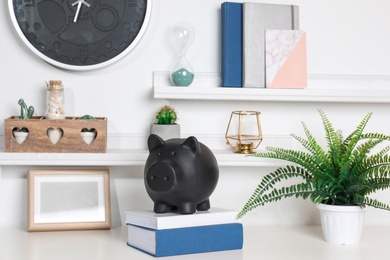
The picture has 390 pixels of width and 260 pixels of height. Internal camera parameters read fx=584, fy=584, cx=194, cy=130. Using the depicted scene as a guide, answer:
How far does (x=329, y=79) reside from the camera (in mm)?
2037

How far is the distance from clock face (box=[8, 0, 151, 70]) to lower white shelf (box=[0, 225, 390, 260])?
552 millimetres

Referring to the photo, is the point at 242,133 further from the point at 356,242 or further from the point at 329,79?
the point at 356,242

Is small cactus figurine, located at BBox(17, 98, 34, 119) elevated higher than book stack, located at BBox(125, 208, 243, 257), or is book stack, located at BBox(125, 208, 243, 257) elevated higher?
small cactus figurine, located at BBox(17, 98, 34, 119)

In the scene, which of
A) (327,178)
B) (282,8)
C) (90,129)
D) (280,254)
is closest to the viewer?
(280,254)

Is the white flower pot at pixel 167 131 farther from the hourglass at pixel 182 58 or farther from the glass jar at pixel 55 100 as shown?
the glass jar at pixel 55 100

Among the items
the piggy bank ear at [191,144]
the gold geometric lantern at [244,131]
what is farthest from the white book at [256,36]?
the piggy bank ear at [191,144]

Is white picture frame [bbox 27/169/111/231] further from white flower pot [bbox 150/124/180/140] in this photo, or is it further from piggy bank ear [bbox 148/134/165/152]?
piggy bank ear [bbox 148/134/165/152]

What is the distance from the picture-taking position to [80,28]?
191 centimetres

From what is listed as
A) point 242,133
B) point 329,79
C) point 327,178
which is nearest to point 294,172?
point 327,178

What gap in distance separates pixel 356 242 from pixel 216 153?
506 mm

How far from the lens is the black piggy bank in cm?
157

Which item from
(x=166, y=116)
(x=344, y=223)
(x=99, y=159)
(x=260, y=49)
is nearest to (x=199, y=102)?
(x=166, y=116)

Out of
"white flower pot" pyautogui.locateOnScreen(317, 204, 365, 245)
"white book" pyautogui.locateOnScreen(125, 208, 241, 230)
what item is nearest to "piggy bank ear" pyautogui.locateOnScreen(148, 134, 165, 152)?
"white book" pyautogui.locateOnScreen(125, 208, 241, 230)

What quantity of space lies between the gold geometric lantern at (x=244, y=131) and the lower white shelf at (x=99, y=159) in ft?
0.15
